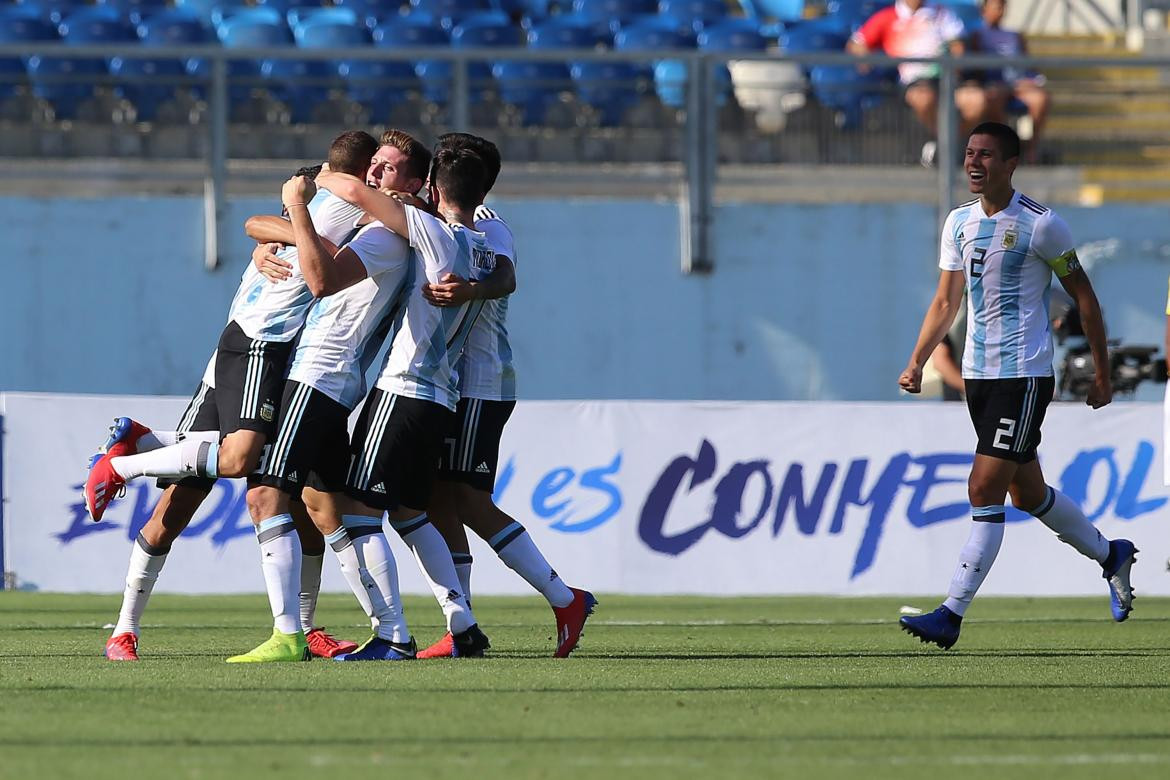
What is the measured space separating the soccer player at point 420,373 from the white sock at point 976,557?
6.91 feet

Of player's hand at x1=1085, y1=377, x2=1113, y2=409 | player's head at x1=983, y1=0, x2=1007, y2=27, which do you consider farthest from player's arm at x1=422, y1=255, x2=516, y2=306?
player's head at x1=983, y1=0, x2=1007, y2=27

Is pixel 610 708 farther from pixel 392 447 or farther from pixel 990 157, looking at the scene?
pixel 990 157

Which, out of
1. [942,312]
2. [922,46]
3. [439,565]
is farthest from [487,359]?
[922,46]

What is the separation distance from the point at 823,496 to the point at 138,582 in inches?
234

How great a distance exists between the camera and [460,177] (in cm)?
714

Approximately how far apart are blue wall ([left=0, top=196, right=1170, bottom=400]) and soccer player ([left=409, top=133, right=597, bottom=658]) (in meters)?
7.95

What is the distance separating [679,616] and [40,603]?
3.81 meters

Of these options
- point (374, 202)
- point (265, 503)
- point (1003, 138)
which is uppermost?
point (1003, 138)

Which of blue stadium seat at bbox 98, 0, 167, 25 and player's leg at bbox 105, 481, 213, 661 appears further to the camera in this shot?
blue stadium seat at bbox 98, 0, 167, 25

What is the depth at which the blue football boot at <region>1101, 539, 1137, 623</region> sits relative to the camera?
846 centimetres

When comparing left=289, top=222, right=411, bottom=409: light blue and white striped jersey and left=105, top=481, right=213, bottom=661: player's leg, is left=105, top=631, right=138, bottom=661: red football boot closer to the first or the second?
left=105, top=481, right=213, bottom=661: player's leg

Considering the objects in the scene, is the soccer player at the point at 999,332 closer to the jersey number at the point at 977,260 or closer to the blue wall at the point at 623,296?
the jersey number at the point at 977,260

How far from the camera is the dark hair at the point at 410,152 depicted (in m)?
7.14

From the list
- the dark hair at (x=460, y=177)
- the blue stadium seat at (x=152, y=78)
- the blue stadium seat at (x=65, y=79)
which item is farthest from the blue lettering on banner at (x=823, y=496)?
the blue stadium seat at (x=65, y=79)
